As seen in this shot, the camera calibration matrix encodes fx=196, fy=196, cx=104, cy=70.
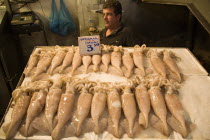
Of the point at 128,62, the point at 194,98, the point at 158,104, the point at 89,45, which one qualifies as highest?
the point at 89,45

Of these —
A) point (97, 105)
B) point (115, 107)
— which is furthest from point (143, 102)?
point (97, 105)

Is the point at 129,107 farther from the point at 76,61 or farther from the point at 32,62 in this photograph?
the point at 32,62

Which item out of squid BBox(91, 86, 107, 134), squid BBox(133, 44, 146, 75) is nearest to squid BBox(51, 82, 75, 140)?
squid BBox(91, 86, 107, 134)

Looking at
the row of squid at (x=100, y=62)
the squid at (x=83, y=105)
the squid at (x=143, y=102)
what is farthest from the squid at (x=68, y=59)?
the squid at (x=143, y=102)

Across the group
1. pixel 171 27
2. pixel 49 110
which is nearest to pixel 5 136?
pixel 49 110

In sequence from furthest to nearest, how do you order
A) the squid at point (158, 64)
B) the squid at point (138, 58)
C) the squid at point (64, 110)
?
the squid at point (138, 58) < the squid at point (158, 64) < the squid at point (64, 110)

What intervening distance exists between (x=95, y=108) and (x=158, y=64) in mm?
1051

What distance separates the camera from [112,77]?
7.73 feet

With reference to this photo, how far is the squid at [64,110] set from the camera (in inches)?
67.1

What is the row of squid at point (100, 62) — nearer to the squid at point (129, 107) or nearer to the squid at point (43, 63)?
the squid at point (43, 63)

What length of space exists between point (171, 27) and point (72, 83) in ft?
12.4

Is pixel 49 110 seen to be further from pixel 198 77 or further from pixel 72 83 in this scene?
pixel 198 77

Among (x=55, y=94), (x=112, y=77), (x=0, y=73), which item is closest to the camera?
(x=55, y=94)

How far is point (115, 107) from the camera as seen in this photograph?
186cm
